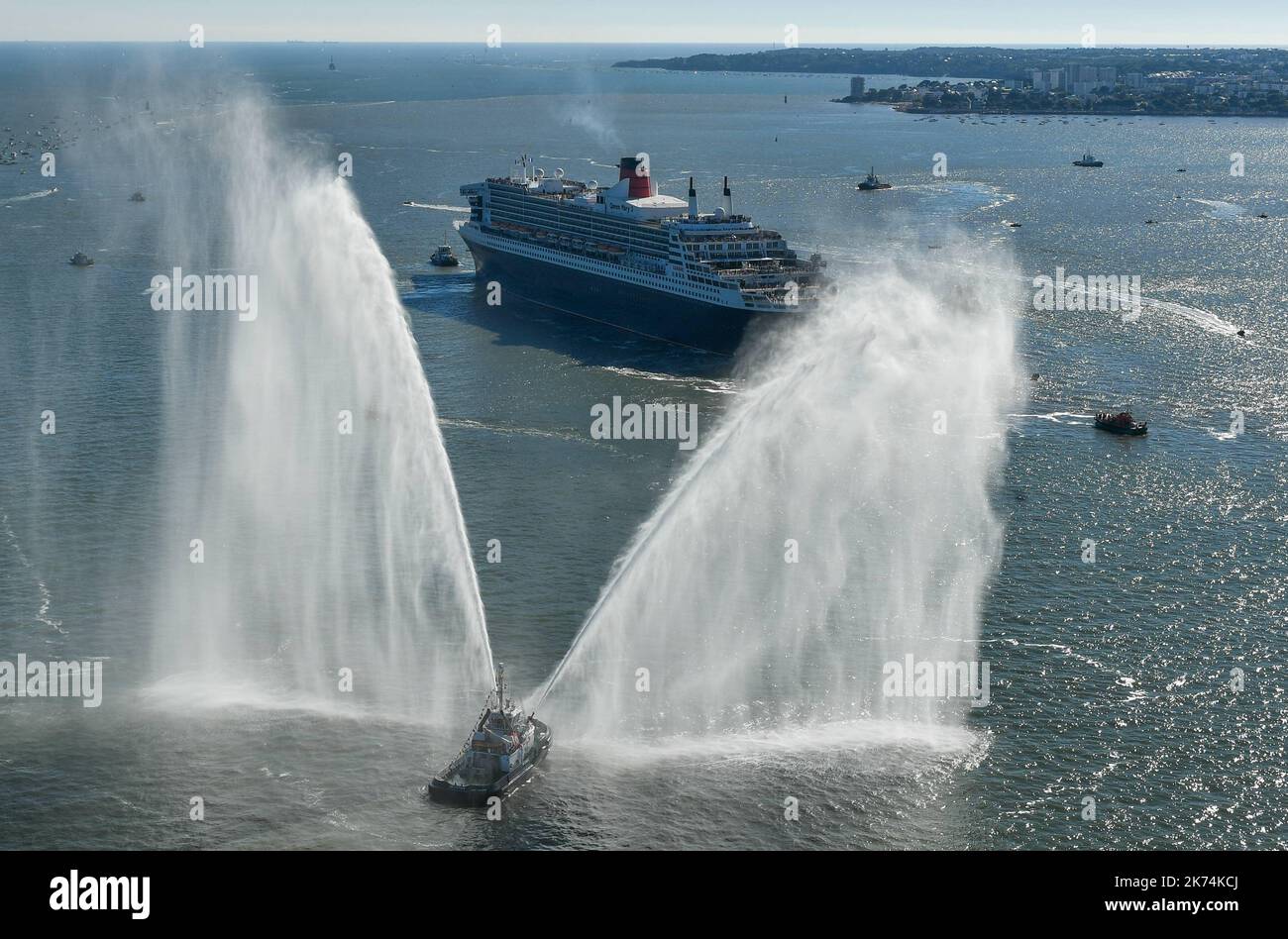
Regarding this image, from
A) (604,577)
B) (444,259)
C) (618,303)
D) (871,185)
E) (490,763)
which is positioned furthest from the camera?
(871,185)

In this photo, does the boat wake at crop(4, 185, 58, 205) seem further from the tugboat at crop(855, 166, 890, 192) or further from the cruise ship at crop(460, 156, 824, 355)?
the tugboat at crop(855, 166, 890, 192)

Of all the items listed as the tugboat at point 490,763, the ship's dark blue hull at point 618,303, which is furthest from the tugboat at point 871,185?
the tugboat at point 490,763

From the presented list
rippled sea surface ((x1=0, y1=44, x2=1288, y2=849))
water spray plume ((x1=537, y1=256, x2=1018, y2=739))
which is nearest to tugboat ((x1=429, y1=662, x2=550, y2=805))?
rippled sea surface ((x1=0, y1=44, x2=1288, y2=849))

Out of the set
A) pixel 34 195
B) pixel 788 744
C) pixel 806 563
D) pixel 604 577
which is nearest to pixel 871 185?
pixel 34 195

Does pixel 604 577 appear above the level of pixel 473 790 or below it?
above

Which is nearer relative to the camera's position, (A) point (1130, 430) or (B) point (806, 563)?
(B) point (806, 563)

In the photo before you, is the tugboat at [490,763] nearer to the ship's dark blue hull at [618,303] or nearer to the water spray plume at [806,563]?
the water spray plume at [806,563]

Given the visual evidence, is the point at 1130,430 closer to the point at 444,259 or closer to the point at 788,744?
the point at 788,744

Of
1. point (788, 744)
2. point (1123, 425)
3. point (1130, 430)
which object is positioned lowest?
point (788, 744)
